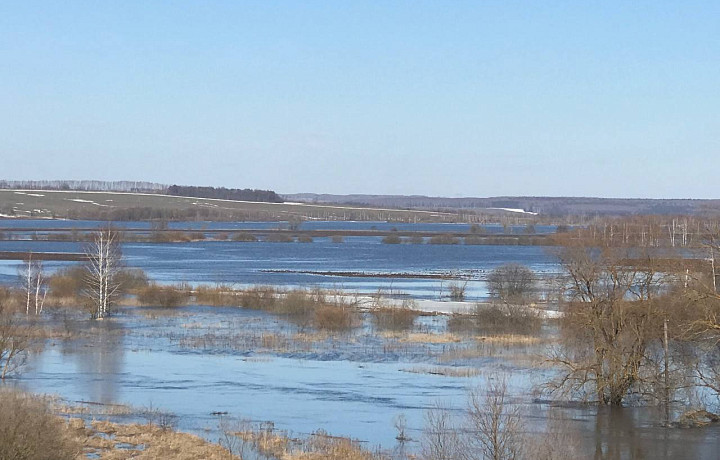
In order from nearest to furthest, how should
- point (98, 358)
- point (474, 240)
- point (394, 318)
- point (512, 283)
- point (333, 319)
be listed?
point (98, 358)
point (333, 319)
point (394, 318)
point (512, 283)
point (474, 240)

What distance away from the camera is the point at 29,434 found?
13633 millimetres

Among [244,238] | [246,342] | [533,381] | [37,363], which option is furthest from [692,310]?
[244,238]

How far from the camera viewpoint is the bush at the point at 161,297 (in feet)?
149

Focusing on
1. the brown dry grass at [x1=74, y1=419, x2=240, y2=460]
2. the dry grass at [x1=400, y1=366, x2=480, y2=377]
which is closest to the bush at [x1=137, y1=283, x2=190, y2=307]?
the dry grass at [x1=400, y1=366, x2=480, y2=377]

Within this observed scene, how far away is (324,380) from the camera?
26594 millimetres

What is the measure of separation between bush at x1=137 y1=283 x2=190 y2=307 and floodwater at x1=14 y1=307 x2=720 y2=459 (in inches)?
307

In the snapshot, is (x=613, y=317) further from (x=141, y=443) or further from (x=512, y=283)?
(x=512, y=283)

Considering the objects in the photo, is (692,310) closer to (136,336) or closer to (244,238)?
(136,336)

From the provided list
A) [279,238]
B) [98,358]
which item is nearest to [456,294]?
[98,358]

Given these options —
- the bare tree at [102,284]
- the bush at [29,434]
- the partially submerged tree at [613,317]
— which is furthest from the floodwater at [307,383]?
the bush at [29,434]

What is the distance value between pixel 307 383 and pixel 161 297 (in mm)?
21121

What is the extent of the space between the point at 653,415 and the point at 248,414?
951 cm

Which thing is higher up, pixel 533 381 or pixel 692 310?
pixel 692 310

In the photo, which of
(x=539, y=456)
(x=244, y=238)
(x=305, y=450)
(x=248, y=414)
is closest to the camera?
(x=539, y=456)
